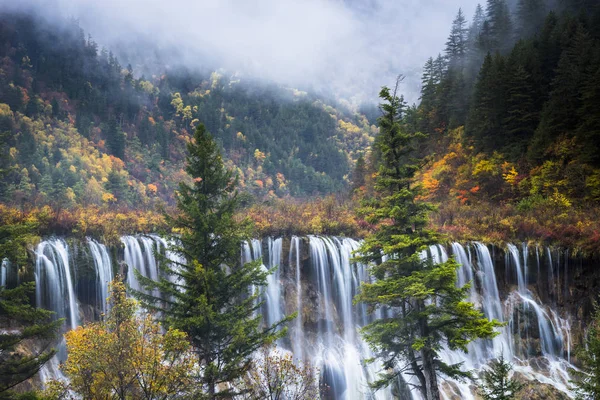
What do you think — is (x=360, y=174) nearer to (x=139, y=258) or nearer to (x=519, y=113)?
(x=519, y=113)

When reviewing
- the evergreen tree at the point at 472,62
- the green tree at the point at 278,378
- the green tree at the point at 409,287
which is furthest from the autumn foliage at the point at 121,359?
the evergreen tree at the point at 472,62

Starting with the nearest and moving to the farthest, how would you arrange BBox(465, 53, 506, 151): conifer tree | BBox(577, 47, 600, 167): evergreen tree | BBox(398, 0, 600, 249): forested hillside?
1. BBox(577, 47, 600, 167): evergreen tree
2. BBox(398, 0, 600, 249): forested hillside
3. BBox(465, 53, 506, 151): conifer tree

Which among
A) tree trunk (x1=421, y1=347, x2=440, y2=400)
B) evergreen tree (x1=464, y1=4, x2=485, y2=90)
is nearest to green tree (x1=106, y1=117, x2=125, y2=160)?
evergreen tree (x1=464, y1=4, x2=485, y2=90)

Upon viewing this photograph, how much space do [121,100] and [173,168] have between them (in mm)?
37749

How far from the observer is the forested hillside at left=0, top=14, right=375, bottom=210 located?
62.4 m

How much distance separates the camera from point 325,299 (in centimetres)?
3173

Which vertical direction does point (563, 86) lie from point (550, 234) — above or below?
above

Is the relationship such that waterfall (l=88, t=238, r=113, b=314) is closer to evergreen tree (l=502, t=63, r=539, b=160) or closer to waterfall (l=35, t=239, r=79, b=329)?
waterfall (l=35, t=239, r=79, b=329)

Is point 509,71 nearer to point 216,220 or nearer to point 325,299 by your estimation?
point 325,299

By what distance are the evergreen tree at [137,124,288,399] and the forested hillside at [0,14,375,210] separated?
96.9 feet

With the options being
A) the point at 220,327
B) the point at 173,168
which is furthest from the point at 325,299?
the point at 173,168

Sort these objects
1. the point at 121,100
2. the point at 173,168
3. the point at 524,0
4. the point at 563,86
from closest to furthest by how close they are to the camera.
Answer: the point at 563,86, the point at 524,0, the point at 173,168, the point at 121,100

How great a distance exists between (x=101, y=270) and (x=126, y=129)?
79.9 meters

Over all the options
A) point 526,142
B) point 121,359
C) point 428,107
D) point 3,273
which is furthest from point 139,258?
point 428,107
